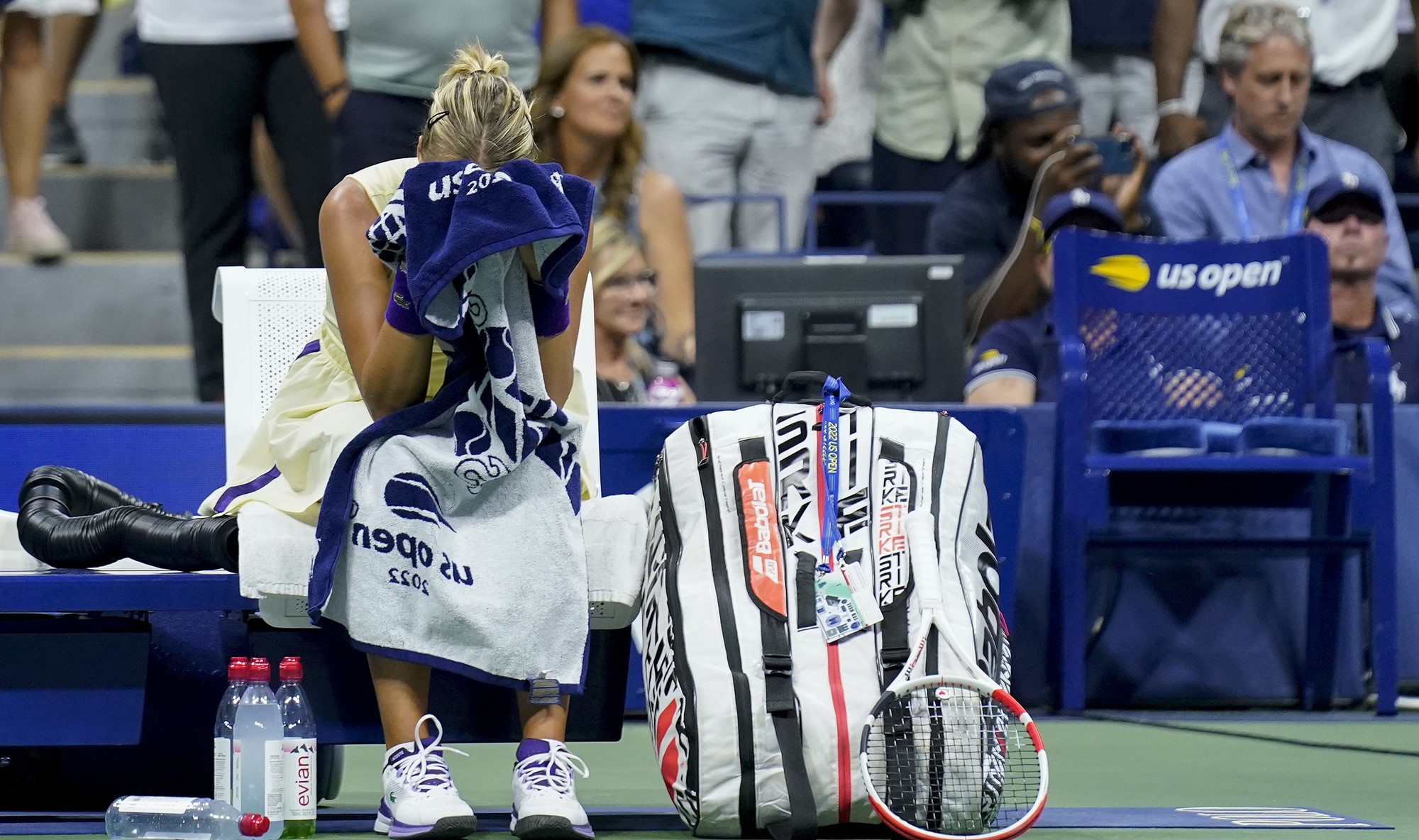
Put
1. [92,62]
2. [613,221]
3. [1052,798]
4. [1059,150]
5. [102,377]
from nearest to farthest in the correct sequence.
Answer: [1052,798], [613,221], [1059,150], [102,377], [92,62]

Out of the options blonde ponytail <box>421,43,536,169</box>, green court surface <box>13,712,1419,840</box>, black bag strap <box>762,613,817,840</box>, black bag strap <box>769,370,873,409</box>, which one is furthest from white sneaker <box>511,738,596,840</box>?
blonde ponytail <box>421,43,536,169</box>

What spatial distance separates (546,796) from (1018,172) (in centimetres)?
353

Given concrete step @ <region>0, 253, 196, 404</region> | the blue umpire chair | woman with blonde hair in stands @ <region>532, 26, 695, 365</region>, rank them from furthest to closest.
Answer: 1. concrete step @ <region>0, 253, 196, 404</region>
2. woman with blonde hair in stands @ <region>532, 26, 695, 365</region>
3. the blue umpire chair

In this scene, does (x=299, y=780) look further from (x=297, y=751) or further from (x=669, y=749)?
(x=669, y=749)

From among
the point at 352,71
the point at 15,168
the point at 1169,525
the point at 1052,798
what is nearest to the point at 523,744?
the point at 1052,798

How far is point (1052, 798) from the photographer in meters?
3.36

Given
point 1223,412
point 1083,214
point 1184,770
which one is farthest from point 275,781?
point 1083,214

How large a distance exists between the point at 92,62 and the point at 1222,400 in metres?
5.00

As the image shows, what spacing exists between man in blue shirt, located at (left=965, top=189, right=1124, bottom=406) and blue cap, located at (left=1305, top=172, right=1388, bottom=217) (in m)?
0.51

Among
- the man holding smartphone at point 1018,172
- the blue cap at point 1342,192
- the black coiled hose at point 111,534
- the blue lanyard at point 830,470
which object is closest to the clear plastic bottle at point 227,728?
the black coiled hose at point 111,534

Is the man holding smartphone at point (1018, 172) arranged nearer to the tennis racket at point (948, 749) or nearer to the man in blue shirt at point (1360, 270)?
the man in blue shirt at point (1360, 270)

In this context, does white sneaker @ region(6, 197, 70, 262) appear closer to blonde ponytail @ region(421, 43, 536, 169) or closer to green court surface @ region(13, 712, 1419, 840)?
green court surface @ region(13, 712, 1419, 840)

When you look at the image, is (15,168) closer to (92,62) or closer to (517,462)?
(92,62)

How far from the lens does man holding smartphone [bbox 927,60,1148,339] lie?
5738 millimetres
